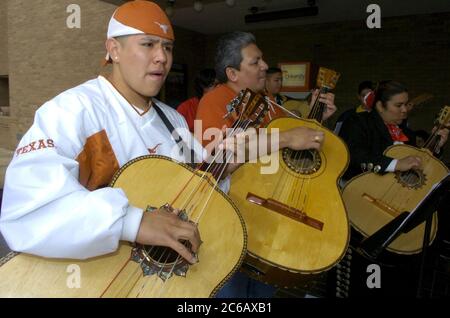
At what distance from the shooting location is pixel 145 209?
51.8 inches

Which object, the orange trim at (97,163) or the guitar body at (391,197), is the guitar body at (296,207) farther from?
the guitar body at (391,197)

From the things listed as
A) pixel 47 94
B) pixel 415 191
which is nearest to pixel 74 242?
pixel 415 191

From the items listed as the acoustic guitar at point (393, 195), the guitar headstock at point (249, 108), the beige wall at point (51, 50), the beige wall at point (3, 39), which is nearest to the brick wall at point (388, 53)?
the beige wall at point (51, 50)

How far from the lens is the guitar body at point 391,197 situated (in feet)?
8.81

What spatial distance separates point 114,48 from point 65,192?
0.71m

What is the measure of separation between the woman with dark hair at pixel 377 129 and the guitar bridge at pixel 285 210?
1.47m

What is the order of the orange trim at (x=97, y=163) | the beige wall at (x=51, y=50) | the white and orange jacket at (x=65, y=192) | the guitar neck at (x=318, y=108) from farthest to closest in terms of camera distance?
the beige wall at (x=51, y=50) → the guitar neck at (x=318, y=108) → the orange trim at (x=97, y=163) → the white and orange jacket at (x=65, y=192)

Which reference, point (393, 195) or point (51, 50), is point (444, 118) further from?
point (51, 50)

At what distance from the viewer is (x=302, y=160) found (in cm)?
207

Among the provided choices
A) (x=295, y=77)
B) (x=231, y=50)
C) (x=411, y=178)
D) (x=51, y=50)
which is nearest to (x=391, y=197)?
(x=411, y=178)

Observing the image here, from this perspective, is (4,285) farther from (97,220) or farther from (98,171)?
(98,171)

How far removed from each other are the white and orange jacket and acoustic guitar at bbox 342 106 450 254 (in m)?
2.07

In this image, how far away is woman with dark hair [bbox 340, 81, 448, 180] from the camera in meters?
3.17
